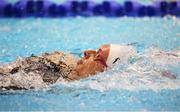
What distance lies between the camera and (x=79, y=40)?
2455mm

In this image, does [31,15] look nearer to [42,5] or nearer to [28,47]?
[42,5]

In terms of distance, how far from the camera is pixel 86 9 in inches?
102

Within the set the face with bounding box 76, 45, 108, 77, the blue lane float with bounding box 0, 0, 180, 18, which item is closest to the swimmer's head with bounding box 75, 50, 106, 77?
the face with bounding box 76, 45, 108, 77

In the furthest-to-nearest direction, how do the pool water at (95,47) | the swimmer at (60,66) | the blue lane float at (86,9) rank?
the blue lane float at (86,9)
the swimmer at (60,66)
the pool water at (95,47)

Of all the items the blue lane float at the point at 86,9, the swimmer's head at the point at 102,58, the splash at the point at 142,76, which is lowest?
the splash at the point at 142,76

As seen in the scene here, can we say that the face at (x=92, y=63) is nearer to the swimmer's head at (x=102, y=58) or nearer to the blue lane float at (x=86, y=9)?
the swimmer's head at (x=102, y=58)

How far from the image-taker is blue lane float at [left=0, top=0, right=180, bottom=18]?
257 centimetres

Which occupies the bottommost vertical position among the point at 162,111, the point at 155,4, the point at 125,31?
the point at 162,111

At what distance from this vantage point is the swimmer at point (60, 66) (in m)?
2.15

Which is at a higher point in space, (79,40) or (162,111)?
(79,40)

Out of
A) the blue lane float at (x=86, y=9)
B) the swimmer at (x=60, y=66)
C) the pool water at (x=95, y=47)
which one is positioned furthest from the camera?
the blue lane float at (x=86, y=9)

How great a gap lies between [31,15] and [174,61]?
1050mm

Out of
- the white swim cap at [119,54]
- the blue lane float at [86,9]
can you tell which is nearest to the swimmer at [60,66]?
the white swim cap at [119,54]

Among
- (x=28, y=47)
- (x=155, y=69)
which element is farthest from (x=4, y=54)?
(x=155, y=69)
